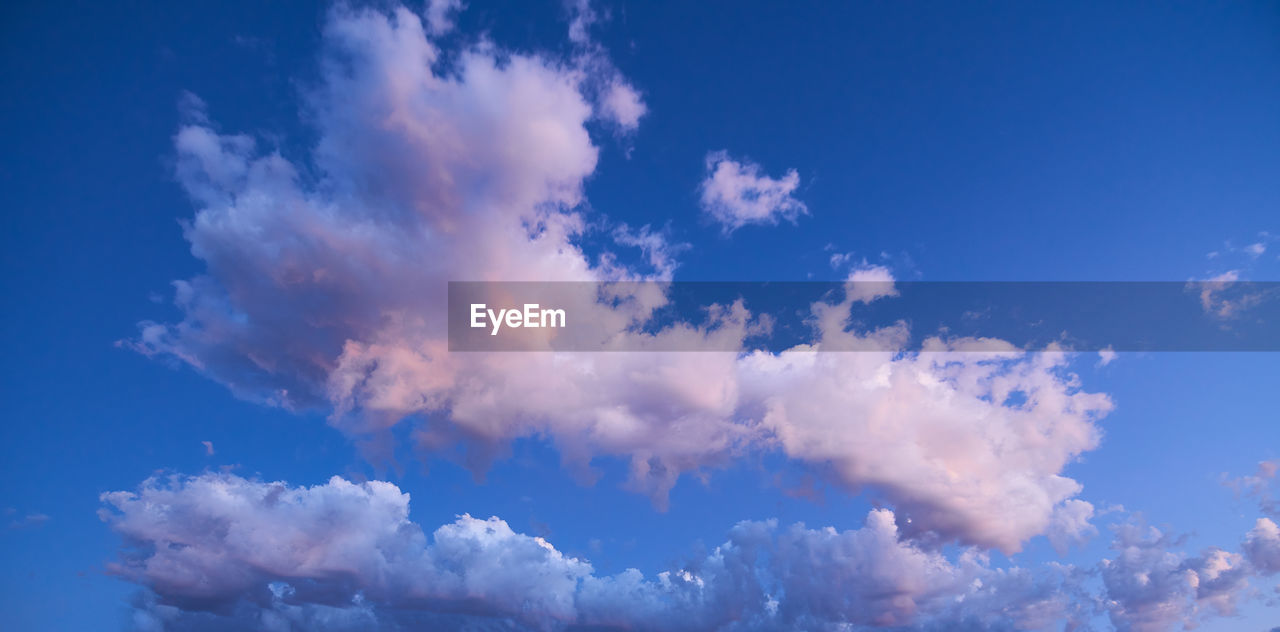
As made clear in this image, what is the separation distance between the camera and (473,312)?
257 ft

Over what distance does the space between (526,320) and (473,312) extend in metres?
5.84

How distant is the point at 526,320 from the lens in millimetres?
79750
